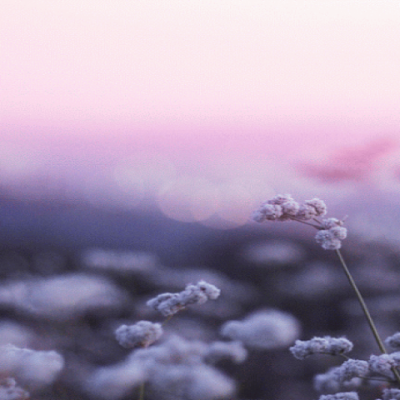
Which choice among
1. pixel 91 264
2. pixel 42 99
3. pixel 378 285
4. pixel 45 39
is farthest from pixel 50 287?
pixel 378 285

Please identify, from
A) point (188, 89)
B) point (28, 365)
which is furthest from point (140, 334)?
point (188, 89)

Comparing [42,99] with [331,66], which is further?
[331,66]

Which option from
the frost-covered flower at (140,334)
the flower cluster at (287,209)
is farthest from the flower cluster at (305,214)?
the frost-covered flower at (140,334)

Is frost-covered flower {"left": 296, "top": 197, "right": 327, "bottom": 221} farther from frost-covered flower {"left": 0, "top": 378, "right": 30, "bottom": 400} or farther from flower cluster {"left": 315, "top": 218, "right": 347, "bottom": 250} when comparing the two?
frost-covered flower {"left": 0, "top": 378, "right": 30, "bottom": 400}

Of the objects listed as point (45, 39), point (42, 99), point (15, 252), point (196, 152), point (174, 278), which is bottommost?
point (174, 278)

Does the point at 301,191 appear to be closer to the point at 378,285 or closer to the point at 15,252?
the point at 378,285

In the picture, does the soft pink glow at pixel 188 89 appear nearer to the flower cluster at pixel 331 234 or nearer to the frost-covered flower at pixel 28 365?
the flower cluster at pixel 331 234
